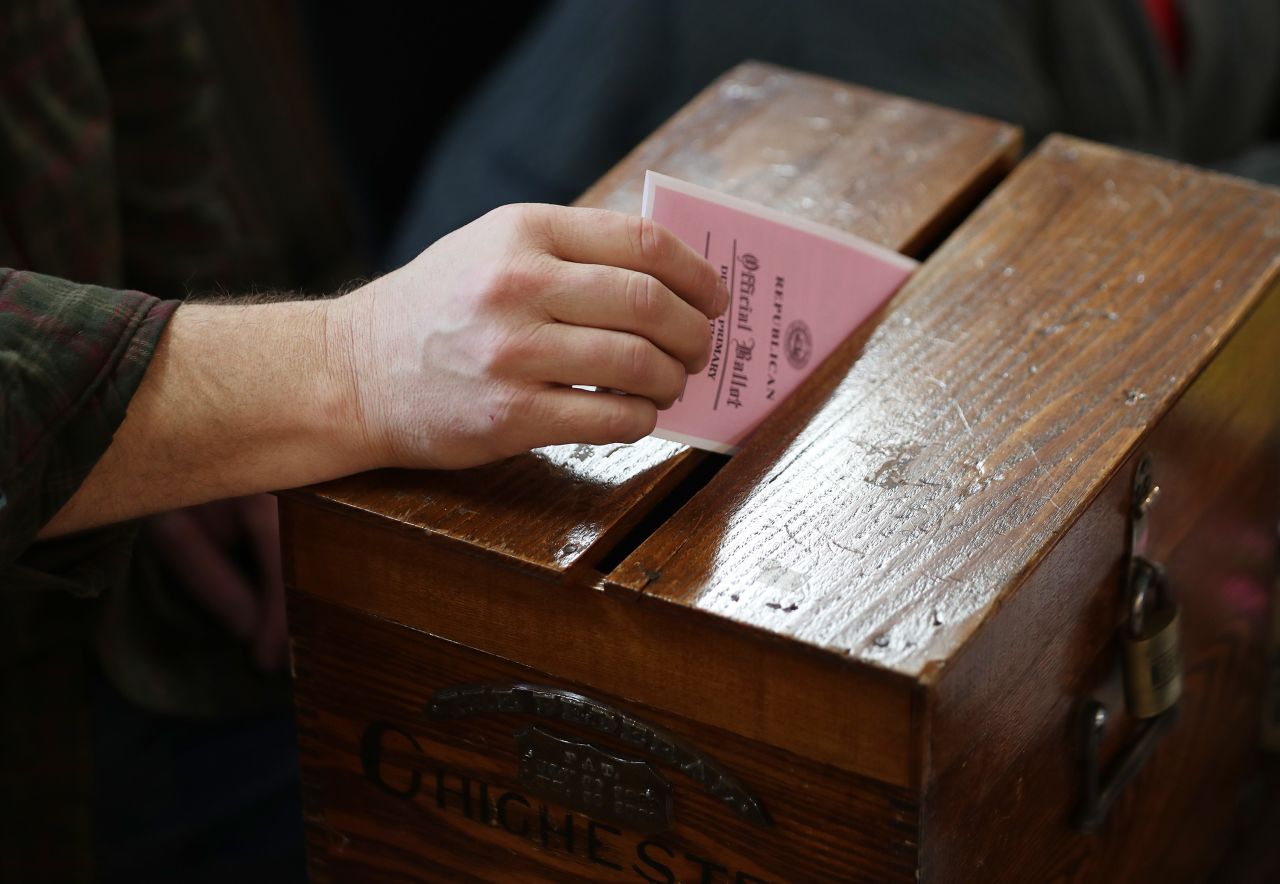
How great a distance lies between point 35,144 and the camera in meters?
1.01

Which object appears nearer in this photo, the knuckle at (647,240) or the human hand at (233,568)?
the knuckle at (647,240)

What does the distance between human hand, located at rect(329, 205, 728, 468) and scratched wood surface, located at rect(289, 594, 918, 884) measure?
12 cm

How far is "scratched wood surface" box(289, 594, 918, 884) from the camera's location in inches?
26.0

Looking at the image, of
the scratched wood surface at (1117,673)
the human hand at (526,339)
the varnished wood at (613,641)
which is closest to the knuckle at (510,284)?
the human hand at (526,339)

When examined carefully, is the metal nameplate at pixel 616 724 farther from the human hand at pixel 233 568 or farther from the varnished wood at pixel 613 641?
the human hand at pixel 233 568

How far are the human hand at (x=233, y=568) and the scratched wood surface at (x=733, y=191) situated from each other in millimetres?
372

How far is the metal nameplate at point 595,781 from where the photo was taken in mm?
698

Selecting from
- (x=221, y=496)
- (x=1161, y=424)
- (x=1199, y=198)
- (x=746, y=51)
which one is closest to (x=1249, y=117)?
(x=746, y=51)

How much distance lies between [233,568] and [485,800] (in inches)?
16.8

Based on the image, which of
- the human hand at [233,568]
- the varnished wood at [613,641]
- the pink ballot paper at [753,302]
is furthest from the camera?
the human hand at [233,568]

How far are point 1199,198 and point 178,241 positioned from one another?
788mm

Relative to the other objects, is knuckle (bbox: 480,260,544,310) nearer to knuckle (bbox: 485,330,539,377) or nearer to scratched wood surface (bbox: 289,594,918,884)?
knuckle (bbox: 485,330,539,377)

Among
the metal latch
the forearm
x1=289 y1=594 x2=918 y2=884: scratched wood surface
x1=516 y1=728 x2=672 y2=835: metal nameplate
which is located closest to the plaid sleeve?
the forearm

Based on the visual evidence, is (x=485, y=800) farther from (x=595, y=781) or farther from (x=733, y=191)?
(x=733, y=191)
